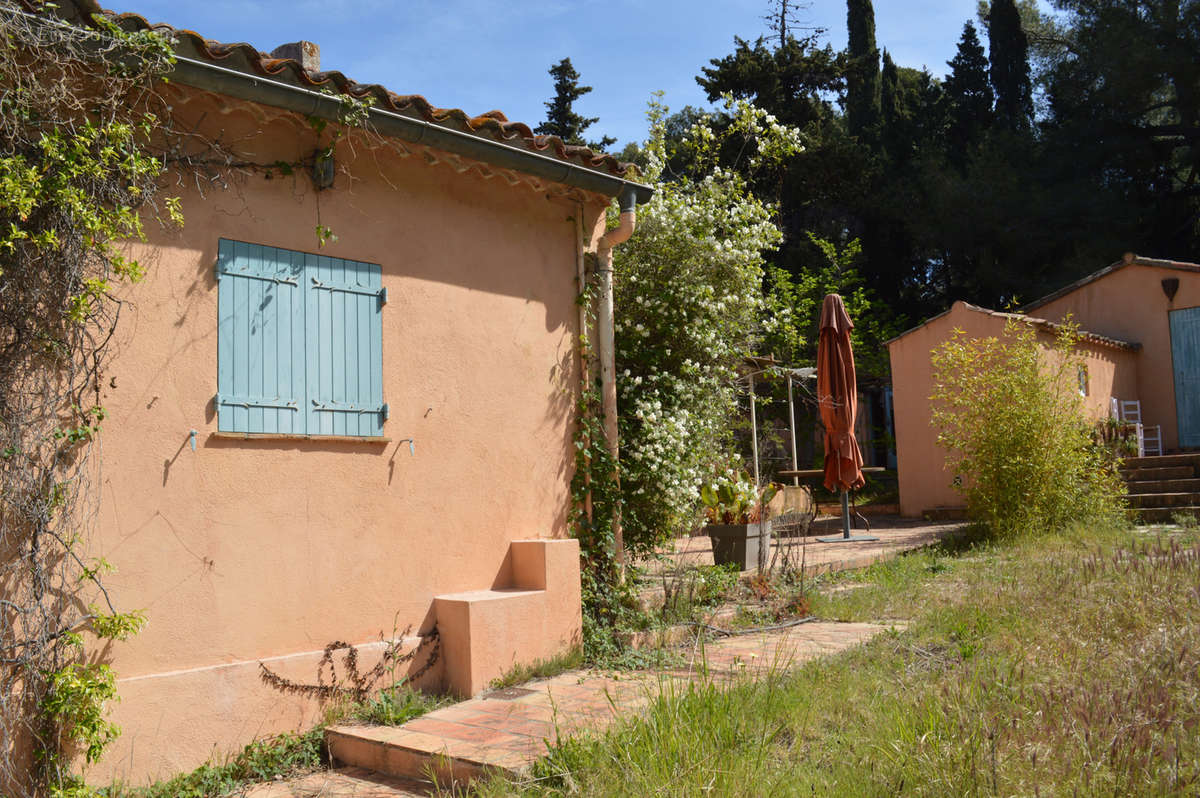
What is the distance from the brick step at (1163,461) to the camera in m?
13.8

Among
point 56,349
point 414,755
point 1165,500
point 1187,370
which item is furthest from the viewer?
point 1187,370

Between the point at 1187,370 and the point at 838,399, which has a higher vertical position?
the point at 1187,370

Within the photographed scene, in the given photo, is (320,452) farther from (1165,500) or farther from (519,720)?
(1165,500)

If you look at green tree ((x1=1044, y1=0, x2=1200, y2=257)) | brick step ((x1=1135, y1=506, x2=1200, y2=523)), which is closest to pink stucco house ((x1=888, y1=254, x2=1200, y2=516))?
brick step ((x1=1135, y1=506, x2=1200, y2=523))

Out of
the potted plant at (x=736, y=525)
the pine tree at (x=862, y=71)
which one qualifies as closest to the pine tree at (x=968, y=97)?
the pine tree at (x=862, y=71)

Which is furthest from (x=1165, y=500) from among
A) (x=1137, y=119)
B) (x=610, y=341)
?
(x=1137, y=119)

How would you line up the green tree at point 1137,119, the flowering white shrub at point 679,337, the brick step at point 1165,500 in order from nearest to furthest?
1. the flowering white shrub at point 679,337
2. the brick step at point 1165,500
3. the green tree at point 1137,119

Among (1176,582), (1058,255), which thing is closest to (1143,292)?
(1058,255)

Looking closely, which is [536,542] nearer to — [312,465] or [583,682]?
[583,682]

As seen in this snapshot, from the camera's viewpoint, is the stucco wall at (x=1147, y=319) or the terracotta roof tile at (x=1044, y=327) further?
the stucco wall at (x=1147, y=319)

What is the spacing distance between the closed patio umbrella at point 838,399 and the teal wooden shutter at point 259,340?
7291 millimetres

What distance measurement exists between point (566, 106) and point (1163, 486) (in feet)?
58.9

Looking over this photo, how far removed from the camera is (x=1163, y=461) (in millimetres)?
14023

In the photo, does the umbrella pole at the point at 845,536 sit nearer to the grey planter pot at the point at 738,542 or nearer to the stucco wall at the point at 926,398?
the grey planter pot at the point at 738,542
